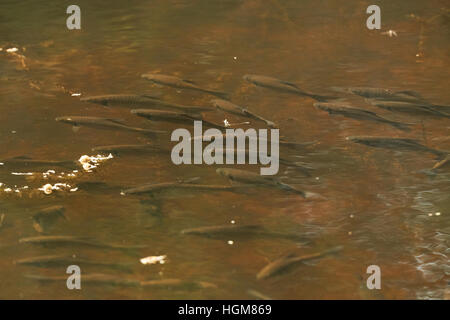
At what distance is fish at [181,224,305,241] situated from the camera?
540 cm

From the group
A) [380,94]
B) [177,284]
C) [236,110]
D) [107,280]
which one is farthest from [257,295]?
[380,94]

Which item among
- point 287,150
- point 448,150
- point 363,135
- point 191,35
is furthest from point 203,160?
point 191,35

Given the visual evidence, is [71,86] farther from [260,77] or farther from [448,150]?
[448,150]

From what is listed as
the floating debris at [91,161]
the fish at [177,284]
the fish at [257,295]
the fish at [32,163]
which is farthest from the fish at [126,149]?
the fish at [257,295]

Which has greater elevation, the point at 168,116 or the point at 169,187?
the point at 168,116

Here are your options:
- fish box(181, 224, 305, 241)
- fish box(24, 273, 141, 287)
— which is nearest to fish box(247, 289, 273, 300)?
fish box(181, 224, 305, 241)

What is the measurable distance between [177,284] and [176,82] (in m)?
3.79

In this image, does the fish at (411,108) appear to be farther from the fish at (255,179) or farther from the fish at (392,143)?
the fish at (255,179)

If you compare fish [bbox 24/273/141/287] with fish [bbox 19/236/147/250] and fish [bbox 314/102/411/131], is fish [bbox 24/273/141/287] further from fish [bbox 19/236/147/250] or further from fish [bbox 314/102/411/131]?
fish [bbox 314/102/411/131]

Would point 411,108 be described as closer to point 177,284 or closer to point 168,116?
point 168,116

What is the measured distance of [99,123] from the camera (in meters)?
7.34

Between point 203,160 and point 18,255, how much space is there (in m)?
2.10

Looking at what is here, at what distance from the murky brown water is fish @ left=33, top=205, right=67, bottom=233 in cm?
7

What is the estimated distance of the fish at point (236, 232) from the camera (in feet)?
17.7
